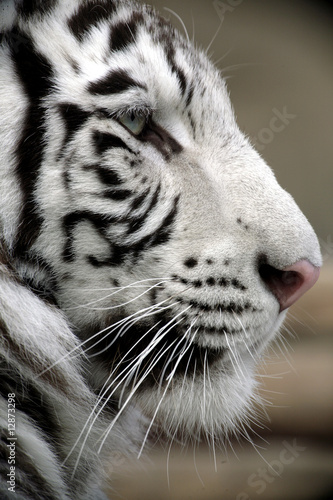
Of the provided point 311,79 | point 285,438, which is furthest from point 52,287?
point 311,79

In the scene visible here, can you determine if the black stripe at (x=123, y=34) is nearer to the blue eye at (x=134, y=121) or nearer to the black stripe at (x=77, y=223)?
the blue eye at (x=134, y=121)

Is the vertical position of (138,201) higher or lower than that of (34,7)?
lower

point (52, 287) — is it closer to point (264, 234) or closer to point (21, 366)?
point (21, 366)

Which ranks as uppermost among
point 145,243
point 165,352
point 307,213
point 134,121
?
point 307,213

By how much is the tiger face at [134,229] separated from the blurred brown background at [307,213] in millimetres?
228

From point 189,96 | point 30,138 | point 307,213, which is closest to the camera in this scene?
point 30,138

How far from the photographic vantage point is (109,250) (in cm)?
71

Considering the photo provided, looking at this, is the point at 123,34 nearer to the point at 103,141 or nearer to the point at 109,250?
the point at 103,141

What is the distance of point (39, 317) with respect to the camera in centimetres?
70

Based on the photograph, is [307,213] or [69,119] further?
[307,213]

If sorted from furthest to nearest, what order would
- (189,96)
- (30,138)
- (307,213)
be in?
(307,213) → (189,96) → (30,138)

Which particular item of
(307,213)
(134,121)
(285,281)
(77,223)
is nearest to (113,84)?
(134,121)

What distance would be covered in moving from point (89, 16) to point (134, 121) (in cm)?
17

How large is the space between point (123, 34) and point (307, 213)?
1.29m
